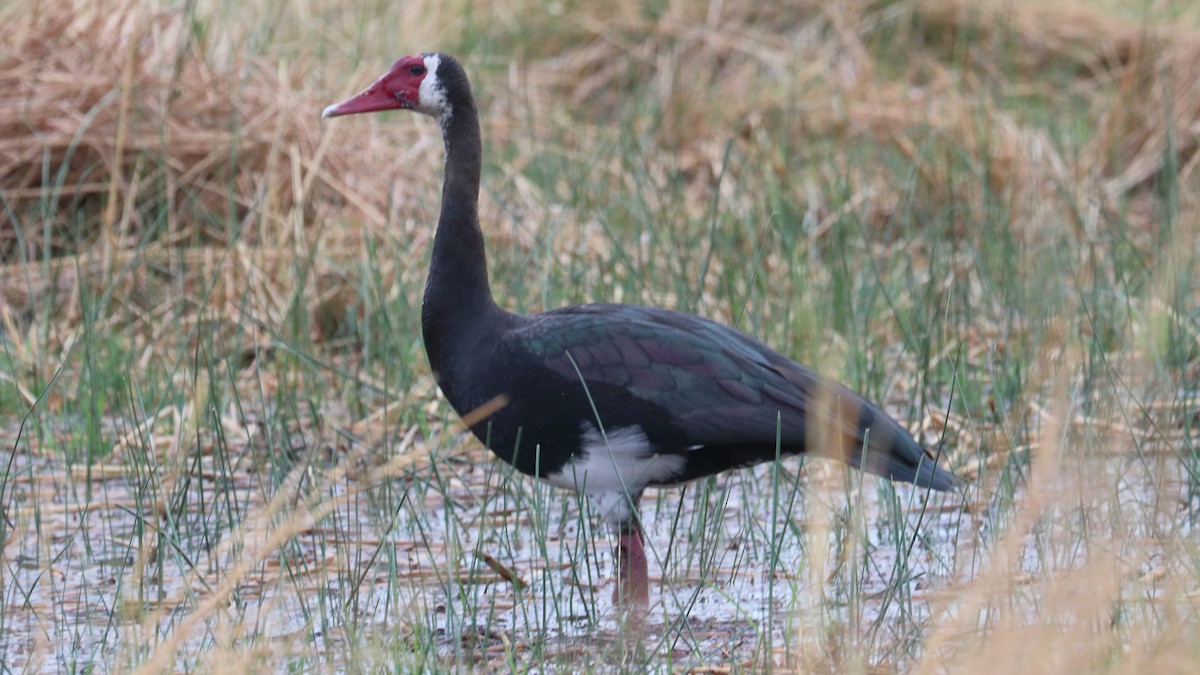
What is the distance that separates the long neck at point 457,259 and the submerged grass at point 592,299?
0.32 metres

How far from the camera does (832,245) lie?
615 cm

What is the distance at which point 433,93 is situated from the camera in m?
4.07

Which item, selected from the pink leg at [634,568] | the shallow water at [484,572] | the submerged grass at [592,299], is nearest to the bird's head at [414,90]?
the submerged grass at [592,299]

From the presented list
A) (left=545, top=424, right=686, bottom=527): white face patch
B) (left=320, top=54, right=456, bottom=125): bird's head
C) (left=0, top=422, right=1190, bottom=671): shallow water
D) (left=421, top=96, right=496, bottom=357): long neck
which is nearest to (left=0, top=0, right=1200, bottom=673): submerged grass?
(left=0, top=422, right=1190, bottom=671): shallow water

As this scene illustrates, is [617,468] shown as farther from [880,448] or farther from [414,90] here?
[414,90]

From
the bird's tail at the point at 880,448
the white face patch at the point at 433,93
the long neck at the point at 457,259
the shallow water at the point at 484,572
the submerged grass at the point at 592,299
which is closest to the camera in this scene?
the shallow water at the point at 484,572

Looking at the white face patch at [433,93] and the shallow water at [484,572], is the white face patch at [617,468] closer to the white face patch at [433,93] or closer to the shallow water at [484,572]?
the shallow water at [484,572]

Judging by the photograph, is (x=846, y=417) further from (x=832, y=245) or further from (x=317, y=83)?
(x=317, y=83)

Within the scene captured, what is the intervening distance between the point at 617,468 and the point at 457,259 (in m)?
0.64

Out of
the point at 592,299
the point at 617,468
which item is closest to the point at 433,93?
the point at 617,468

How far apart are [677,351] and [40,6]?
161 inches

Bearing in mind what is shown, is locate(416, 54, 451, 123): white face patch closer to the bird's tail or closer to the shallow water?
the shallow water

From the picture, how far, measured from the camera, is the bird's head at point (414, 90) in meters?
4.06

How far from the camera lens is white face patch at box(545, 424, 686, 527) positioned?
364 centimetres
